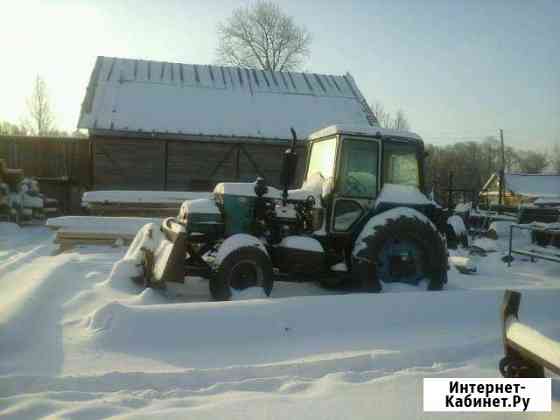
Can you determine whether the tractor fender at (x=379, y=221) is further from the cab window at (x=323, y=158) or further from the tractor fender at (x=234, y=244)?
the tractor fender at (x=234, y=244)

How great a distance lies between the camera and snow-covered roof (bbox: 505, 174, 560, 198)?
1297 inches

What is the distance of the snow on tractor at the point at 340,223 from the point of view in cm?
568

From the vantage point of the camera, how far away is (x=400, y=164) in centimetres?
623

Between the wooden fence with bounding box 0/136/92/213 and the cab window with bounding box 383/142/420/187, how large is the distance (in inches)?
591

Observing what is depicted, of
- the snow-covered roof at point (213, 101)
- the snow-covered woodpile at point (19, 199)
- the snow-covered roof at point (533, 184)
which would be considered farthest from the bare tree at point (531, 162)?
the snow-covered woodpile at point (19, 199)

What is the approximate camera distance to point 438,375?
3395 mm

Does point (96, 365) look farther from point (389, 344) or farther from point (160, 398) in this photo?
point (389, 344)

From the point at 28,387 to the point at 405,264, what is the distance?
4401 millimetres

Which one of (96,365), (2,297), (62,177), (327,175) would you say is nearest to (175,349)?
(96,365)

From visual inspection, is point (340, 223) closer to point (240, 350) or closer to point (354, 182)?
point (354, 182)

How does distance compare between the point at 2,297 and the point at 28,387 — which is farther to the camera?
the point at 2,297

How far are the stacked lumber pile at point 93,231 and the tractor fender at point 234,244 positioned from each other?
18.4 ft

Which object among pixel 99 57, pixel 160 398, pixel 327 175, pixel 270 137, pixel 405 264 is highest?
pixel 99 57

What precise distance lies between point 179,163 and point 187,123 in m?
1.48
